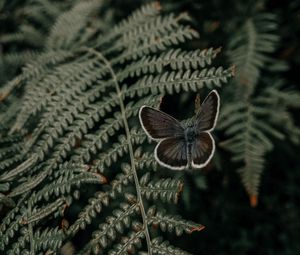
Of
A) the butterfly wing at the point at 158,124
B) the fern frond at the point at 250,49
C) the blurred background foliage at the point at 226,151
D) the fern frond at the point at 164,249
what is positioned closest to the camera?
the fern frond at the point at 164,249

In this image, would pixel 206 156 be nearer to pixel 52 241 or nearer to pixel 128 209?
pixel 128 209

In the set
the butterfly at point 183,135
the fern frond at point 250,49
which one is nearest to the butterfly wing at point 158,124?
the butterfly at point 183,135

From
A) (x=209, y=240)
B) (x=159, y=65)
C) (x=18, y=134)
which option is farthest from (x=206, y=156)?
(x=209, y=240)

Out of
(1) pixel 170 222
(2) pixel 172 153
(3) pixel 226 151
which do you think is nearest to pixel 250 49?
(3) pixel 226 151

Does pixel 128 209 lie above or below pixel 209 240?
above

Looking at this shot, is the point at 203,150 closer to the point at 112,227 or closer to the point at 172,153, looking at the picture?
the point at 172,153

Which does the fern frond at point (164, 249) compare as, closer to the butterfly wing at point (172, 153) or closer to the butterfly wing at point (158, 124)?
the butterfly wing at point (172, 153)

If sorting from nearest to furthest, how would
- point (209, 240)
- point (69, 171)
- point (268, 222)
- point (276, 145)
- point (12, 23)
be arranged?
point (69, 171)
point (276, 145)
point (12, 23)
point (209, 240)
point (268, 222)

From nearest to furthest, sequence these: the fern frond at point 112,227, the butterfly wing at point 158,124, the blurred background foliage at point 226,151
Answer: the fern frond at point 112,227 → the butterfly wing at point 158,124 → the blurred background foliage at point 226,151
